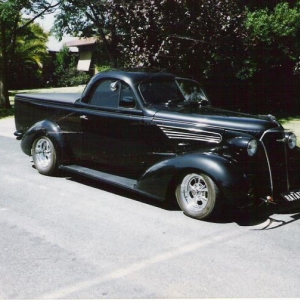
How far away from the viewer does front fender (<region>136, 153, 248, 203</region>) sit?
15.4 feet

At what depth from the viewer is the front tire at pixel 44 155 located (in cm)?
689

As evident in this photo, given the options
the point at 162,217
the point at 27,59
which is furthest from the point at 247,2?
the point at 27,59

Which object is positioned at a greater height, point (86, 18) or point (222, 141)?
point (86, 18)

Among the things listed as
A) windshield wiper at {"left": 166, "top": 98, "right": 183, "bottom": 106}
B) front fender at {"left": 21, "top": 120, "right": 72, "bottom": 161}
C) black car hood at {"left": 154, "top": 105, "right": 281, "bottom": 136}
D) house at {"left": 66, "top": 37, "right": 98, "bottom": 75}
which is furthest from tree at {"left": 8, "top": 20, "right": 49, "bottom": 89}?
black car hood at {"left": 154, "top": 105, "right": 281, "bottom": 136}

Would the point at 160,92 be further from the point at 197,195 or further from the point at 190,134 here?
the point at 197,195

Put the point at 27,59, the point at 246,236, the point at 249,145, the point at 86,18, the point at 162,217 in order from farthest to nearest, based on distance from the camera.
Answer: the point at 27,59, the point at 86,18, the point at 162,217, the point at 249,145, the point at 246,236

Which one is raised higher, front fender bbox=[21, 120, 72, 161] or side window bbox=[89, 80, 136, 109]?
side window bbox=[89, 80, 136, 109]

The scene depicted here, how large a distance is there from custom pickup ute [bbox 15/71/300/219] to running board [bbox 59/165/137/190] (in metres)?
0.01

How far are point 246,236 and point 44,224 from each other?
2.36m

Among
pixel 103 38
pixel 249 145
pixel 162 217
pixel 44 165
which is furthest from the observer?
pixel 103 38

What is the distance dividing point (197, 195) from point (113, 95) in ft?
6.89

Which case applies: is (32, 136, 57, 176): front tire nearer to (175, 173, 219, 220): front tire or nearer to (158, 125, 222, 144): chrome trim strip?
(158, 125, 222, 144): chrome trim strip

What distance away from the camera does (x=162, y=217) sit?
516cm

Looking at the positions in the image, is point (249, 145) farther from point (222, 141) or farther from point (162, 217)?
point (162, 217)
